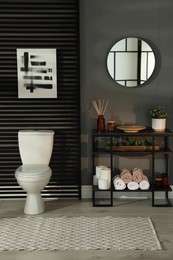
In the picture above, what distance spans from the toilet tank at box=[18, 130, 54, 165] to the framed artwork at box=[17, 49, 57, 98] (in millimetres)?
456

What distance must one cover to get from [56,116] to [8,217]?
122 cm

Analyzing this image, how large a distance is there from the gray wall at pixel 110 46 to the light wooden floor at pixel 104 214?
59cm

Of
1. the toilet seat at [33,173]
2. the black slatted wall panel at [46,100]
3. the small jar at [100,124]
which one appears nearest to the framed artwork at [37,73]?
the black slatted wall panel at [46,100]

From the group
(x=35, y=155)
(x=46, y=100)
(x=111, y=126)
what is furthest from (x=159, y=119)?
(x=35, y=155)

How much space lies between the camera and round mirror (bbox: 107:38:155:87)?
4730 mm

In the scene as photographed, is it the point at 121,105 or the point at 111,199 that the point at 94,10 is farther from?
the point at 111,199

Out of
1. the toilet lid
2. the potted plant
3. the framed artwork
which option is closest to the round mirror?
the potted plant

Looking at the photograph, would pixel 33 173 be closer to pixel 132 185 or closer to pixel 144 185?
pixel 132 185

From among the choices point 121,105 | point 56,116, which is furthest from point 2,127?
point 121,105

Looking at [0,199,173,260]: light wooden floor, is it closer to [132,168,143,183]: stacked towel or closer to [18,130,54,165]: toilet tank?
[132,168,143,183]: stacked towel

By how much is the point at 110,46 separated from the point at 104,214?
5.96 ft

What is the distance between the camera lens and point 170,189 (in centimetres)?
470

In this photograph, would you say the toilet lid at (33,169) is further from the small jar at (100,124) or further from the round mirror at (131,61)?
the round mirror at (131,61)

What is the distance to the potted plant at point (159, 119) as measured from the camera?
462 cm
